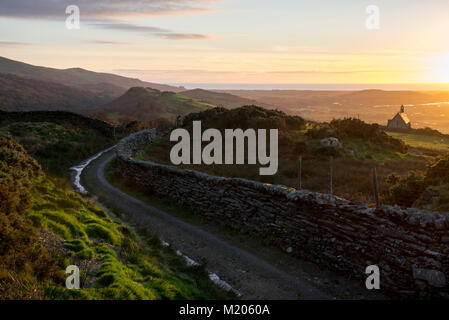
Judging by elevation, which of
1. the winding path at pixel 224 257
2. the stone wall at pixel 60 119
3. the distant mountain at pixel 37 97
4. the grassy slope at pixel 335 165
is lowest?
the winding path at pixel 224 257

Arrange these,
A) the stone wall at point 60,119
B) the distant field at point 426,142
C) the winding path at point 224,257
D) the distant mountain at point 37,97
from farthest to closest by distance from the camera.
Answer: the distant mountain at point 37,97 < the stone wall at point 60,119 < the distant field at point 426,142 < the winding path at point 224,257

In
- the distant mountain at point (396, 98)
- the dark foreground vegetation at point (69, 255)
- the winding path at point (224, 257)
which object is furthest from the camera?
the distant mountain at point (396, 98)

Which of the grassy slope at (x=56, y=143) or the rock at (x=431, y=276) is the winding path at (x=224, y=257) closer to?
the rock at (x=431, y=276)

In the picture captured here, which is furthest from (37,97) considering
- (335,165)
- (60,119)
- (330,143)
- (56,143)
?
(335,165)

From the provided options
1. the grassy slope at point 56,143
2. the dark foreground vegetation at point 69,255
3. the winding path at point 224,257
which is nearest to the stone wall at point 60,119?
the grassy slope at point 56,143

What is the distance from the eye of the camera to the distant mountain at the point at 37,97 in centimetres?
11012

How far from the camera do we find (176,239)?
1255cm

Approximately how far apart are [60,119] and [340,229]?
46051 millimetres

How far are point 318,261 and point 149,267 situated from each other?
498 centimetres

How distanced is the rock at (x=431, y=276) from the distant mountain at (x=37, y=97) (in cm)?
11031

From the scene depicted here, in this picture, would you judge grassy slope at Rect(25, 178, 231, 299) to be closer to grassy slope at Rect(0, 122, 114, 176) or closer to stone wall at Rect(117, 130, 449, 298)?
stone wall at Rect(117, 130, 449, 298)

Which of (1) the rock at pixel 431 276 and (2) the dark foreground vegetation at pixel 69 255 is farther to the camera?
(1) the rock at pixel 431 276

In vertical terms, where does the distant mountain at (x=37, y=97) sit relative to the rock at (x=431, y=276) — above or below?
above

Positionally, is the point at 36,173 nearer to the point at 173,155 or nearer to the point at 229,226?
the point at 229,226
